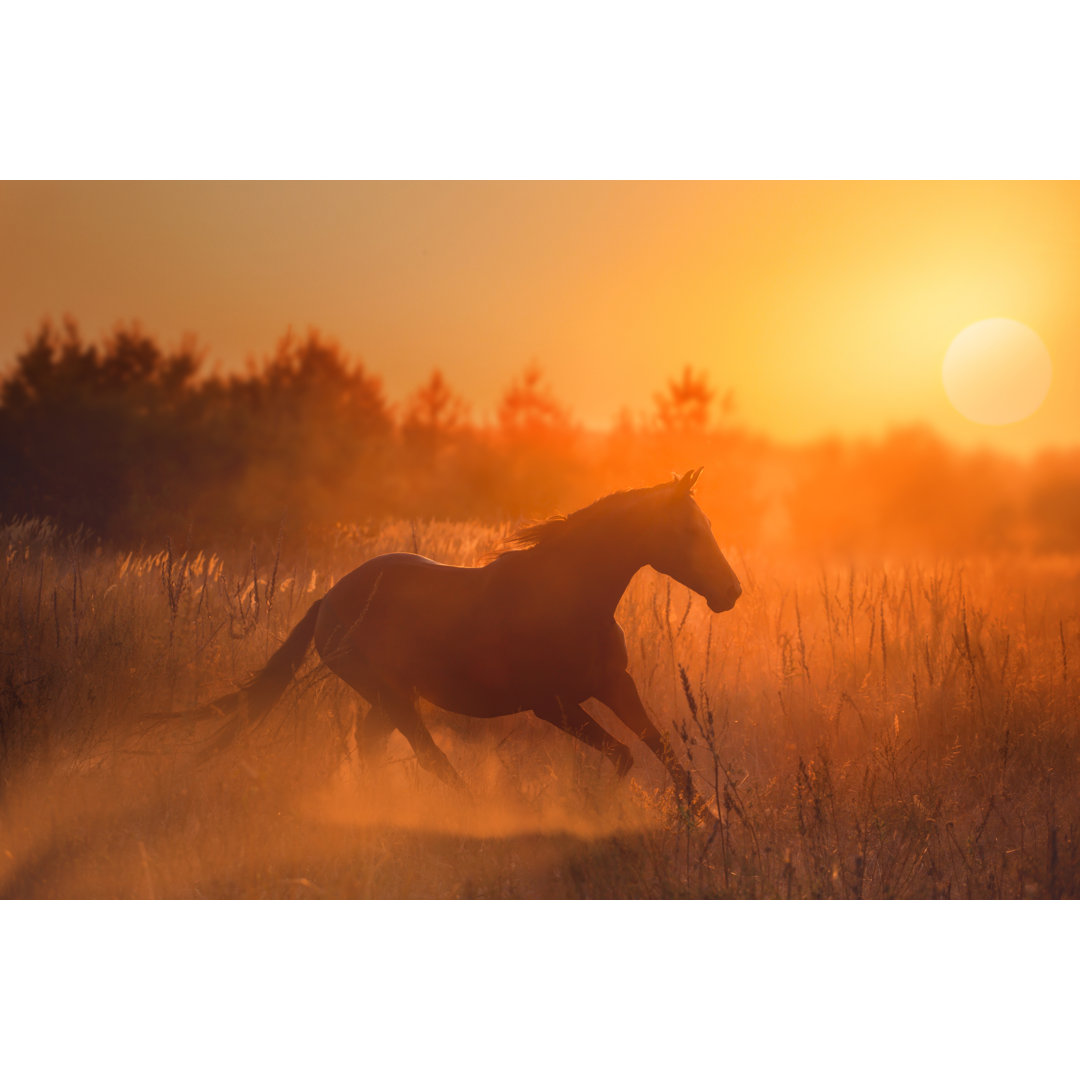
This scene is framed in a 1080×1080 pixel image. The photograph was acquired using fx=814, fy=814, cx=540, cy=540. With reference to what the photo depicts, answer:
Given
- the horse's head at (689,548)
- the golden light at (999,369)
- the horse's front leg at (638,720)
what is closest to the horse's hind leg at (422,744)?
the horse's front leg at (638,720)

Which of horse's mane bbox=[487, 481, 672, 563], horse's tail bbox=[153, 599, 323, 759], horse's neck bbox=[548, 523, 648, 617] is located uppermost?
horse's mane bbox=[487, 481, 672, 563]

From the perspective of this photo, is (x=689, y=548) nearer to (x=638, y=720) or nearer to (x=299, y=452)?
(x=638, y=720)

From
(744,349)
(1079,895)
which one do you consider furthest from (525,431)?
(1079,895)

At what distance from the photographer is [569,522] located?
144 inches

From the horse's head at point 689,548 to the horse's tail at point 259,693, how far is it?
1673 millimetres

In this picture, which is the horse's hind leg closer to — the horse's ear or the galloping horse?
the galloping horse

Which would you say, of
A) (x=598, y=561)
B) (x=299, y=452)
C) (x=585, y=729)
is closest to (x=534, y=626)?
(x=598, y=561)

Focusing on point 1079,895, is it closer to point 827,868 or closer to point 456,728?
point 827,868

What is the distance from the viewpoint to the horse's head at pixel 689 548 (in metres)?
3.47

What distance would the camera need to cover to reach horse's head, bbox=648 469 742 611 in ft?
11.4

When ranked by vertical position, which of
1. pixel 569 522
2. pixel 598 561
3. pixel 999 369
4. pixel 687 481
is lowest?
pixel 598 561

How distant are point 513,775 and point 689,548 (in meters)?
1.38

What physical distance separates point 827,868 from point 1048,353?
312 centimetres

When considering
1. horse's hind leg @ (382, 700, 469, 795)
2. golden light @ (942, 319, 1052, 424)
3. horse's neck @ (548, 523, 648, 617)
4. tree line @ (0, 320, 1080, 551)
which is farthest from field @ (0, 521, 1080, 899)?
tree line @ (0, 320, 1080, 551)
